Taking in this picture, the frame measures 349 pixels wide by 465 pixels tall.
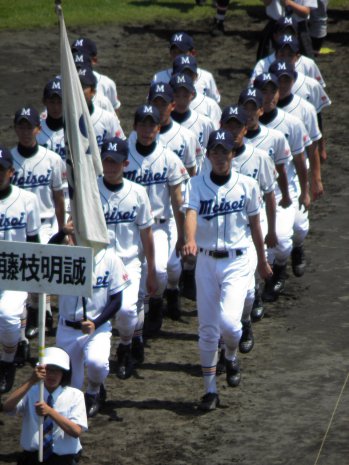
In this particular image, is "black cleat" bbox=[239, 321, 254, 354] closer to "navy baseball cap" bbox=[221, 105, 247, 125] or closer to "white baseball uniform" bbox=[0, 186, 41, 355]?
"navy baseball cap" bbox=[221, 105, 247, 125]

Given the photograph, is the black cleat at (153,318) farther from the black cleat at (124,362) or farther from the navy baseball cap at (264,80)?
the navy baseball cap at (264,80)

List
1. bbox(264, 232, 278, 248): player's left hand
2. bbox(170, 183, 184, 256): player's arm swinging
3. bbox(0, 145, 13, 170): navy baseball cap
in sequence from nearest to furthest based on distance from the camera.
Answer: bbox(0, 145, 13, 170): navy baseball cap
bbox(264, 232, 278, 248): player's left hand
bbox(170, 183, 184, 256): player's arm swinging

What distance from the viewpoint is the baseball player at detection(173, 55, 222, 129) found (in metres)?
14.5

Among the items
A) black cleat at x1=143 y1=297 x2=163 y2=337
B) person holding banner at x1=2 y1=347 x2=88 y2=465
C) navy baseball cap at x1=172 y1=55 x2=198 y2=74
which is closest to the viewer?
person holding banner at x1=2 y1=347 x2=88 y2=465

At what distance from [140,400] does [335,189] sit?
20.3 feet

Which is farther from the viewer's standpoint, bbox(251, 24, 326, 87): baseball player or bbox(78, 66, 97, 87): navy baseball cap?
bbox(251, 24, 326, 87): baseball player

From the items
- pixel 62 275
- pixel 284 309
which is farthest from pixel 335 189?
pixel 62 275

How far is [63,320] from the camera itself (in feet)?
35.7

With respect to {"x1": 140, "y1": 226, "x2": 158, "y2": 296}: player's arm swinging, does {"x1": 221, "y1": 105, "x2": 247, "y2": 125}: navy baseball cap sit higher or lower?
higher

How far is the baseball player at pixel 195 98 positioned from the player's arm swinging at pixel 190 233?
338 centimetres

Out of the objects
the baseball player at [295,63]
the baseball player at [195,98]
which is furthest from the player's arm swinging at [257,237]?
the baseball player at [295,63]

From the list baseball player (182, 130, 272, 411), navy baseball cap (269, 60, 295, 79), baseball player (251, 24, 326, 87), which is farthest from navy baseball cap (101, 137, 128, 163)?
baseball player (251, 24, 326, 87)

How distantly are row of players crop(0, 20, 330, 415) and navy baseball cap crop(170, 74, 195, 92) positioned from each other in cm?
2

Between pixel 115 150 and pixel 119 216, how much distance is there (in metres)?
0.61
